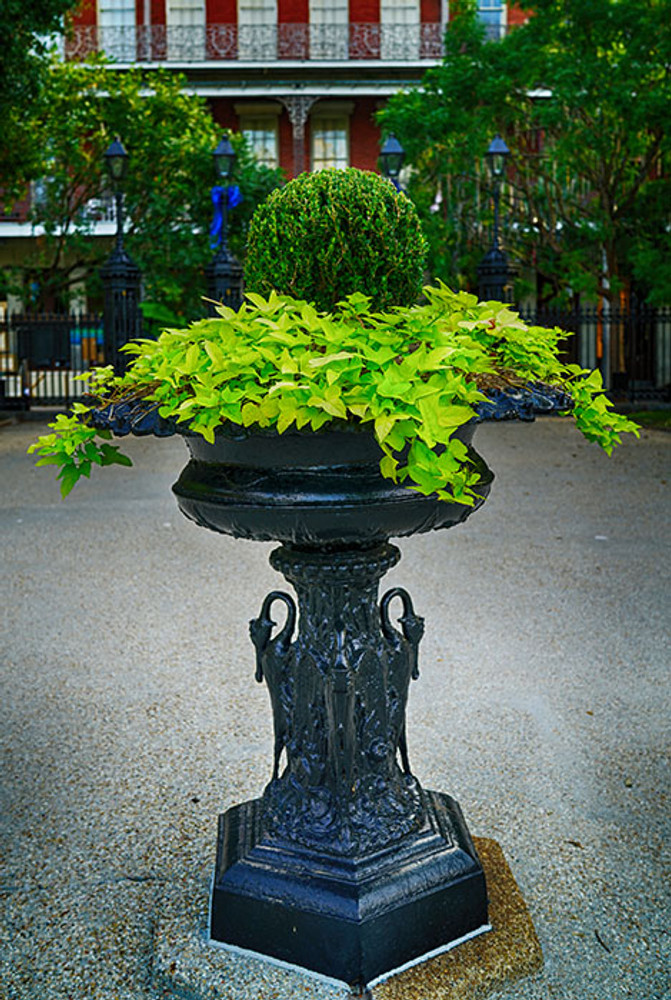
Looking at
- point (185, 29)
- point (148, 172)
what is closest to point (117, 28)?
point (185, 29)

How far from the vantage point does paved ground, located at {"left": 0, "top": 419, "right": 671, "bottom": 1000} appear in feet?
8.61

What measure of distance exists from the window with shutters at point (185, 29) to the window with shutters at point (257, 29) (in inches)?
44.7

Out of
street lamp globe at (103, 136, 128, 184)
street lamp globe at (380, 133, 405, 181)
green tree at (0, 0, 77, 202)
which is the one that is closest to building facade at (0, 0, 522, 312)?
street lamp globe at (103, 136, 128, 184)

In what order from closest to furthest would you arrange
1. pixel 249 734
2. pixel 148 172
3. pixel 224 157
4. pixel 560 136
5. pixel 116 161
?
pixel 249 734
pixel 116 161
pixel 224 157
pixel 560 136
pixel 148 172

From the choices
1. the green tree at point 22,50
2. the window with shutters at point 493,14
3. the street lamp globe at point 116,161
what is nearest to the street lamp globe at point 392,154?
the street lamp globe at point 116,161

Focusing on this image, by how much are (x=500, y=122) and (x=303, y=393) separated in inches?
788

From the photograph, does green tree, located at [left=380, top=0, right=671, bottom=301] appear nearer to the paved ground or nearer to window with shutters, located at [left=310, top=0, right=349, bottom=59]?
window with shutters, located at [left=310, top=0, right=349, bottom=59]

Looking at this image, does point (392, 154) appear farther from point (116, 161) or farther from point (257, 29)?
point (257, 29)

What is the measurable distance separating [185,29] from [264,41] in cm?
230

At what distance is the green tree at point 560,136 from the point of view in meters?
17.0

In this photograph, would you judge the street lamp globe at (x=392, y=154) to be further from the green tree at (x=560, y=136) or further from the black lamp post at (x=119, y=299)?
the black lamp post at (x=119, y=299)

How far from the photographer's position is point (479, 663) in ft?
15.9

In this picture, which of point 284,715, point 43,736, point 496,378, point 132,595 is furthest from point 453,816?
point 132,595

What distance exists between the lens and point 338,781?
8.42 feet
